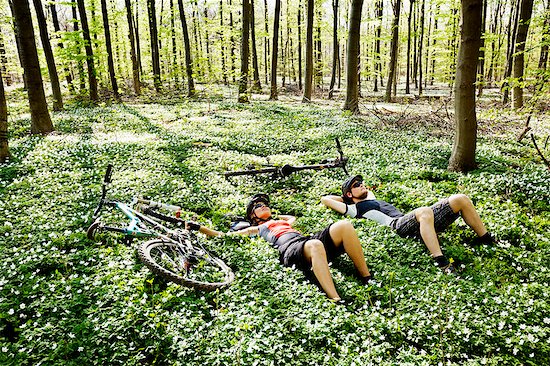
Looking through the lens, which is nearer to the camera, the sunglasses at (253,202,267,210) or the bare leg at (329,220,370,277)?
the bare leg at (329,220,370,277)

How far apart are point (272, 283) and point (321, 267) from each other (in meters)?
0.77

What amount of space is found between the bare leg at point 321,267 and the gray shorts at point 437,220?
211 cm

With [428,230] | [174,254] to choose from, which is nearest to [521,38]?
[428,230]

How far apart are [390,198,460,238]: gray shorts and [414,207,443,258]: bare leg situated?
0.14m

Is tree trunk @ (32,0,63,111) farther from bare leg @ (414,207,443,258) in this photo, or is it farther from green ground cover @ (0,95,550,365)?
bare leg @ (414,207,443,258)

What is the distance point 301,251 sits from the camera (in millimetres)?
5621

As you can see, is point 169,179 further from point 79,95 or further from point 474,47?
point 79,95

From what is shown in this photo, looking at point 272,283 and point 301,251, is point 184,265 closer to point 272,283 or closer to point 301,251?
point 272,283

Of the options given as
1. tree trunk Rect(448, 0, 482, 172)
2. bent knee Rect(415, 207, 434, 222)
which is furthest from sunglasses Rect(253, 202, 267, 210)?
tree trunk Rect(448, 0, 482, 172)

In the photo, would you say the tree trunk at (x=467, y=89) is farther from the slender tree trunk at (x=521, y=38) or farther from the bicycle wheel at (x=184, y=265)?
the slender tree trunk at (x=521, y=38)

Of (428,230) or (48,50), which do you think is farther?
→ (48,50)

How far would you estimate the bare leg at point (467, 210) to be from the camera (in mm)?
6266

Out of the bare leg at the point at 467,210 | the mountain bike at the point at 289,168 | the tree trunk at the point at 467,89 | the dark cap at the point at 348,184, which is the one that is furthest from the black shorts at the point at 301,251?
the tree trunk at the point at 467,89

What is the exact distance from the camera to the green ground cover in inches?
163
